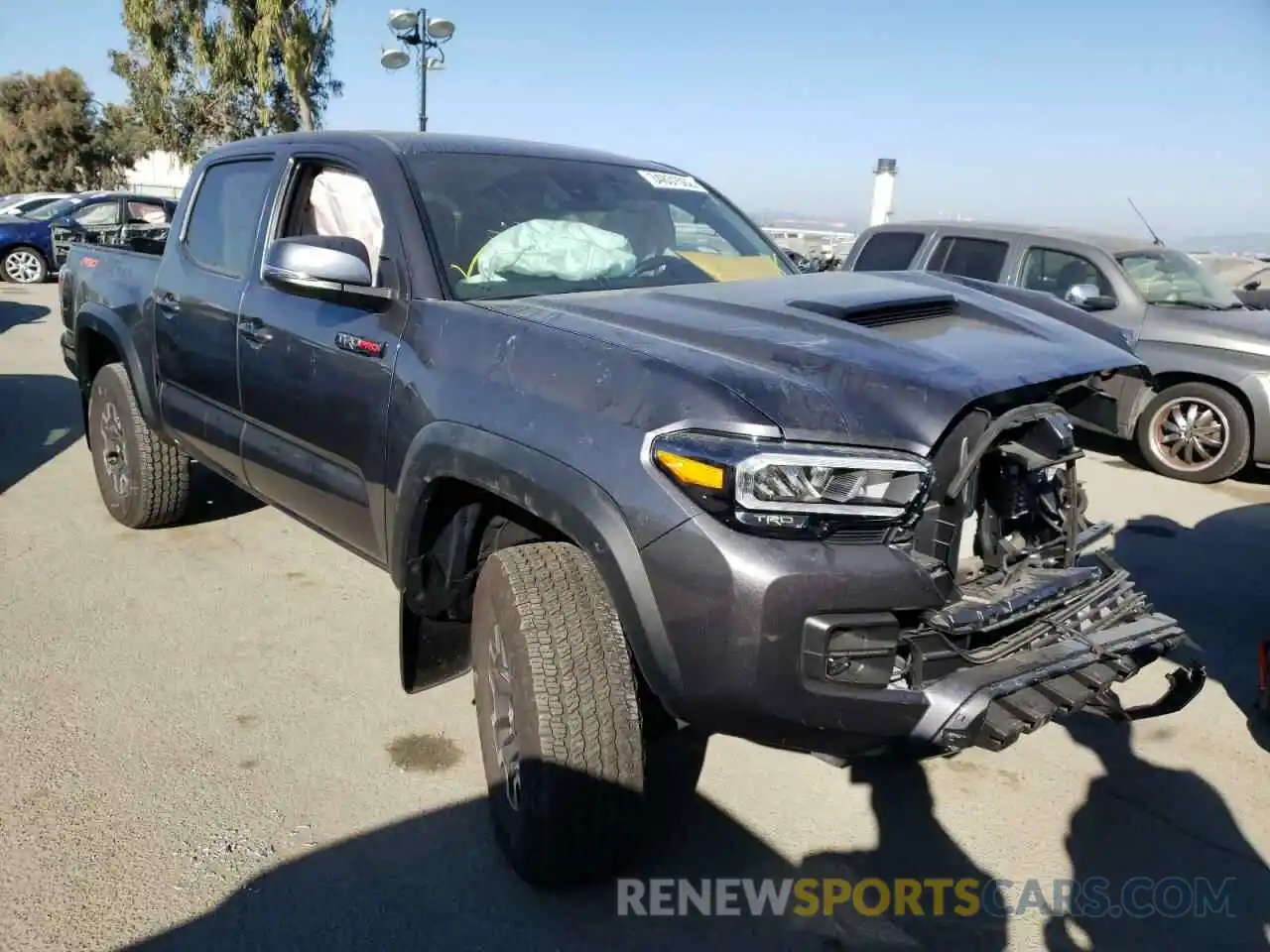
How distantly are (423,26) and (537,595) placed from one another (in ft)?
42.9

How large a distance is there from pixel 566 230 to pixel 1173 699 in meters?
2.23

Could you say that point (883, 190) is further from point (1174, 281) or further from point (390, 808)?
point (390, 808)

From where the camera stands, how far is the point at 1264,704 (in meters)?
3.42

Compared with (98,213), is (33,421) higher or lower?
lower

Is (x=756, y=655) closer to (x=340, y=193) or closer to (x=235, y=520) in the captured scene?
(x=340, y=193)

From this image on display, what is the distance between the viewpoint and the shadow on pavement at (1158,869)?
241 cm

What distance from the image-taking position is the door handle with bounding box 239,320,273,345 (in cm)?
328

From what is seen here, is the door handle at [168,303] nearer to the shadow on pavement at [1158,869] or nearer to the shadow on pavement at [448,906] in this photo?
the shadow on pavement at [448,906]

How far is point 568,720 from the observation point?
2232 mm

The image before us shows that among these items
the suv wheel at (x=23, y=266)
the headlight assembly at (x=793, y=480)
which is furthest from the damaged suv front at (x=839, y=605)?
the suv wheel at (x=23, y=266)

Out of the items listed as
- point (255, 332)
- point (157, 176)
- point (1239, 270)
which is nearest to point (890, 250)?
point (255, 332)

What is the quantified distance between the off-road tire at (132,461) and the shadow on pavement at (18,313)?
322 inches

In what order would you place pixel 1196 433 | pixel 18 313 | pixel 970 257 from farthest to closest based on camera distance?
pixel 18 313, pixel 970 257, pixel 1196 433

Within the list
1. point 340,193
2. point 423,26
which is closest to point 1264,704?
point 340,193
